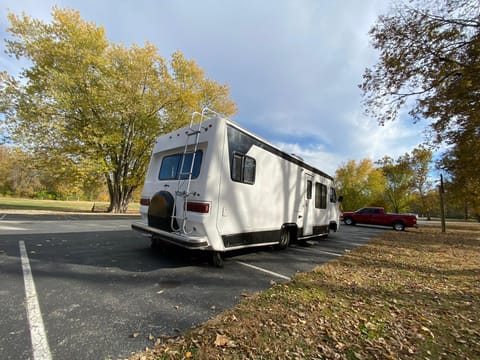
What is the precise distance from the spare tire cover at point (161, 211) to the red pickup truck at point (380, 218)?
766 inches

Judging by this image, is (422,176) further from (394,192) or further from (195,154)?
(195,154)

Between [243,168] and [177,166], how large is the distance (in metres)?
1.55

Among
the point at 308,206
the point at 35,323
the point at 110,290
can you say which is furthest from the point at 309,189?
the point at 35,323

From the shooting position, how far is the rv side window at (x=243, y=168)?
14.3 feet

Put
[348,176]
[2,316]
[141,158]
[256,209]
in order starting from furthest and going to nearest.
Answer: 1. [348,176]
2. [141,158]
3. [256,209]
4. [2,316]

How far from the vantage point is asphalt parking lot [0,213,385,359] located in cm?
206

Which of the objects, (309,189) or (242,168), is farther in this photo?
(309,189)

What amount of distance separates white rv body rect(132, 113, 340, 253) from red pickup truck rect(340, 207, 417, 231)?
52.5 feet

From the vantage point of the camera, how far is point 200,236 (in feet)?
12.6

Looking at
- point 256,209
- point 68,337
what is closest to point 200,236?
point 256,209

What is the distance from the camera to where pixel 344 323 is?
2.61 m

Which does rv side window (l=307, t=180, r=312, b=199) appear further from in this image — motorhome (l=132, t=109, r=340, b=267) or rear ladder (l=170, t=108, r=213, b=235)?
rear ladder (l=170, t=108, r=213, b=235)

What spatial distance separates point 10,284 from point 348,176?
40660 mm

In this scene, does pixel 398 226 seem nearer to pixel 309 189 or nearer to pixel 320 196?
pixel 320 196
